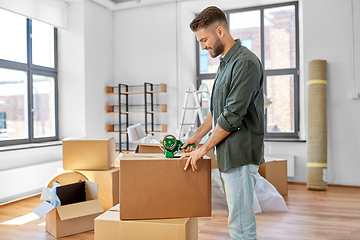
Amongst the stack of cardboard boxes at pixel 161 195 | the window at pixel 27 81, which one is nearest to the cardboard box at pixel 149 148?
the stack of cardboard boxes at pixel 161 195

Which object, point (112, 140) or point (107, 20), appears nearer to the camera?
point (112, 140)

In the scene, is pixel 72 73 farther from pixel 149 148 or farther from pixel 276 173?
pixel 276 173

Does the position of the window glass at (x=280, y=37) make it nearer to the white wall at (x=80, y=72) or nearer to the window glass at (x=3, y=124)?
the white wall at (x=80, y=72)

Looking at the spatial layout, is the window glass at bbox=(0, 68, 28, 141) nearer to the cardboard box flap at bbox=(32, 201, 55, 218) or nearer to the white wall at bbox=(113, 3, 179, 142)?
the white wall at bbox=(113, 3, 179, 142)

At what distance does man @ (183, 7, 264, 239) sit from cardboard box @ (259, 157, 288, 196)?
7.88 feet

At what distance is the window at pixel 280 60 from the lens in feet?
15.7

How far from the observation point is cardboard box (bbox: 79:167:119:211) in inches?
113

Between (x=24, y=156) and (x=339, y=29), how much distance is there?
450cm

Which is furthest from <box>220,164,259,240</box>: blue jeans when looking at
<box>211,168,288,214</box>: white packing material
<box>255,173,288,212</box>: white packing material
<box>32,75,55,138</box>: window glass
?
<box>32,75,55,138</box>: window glass

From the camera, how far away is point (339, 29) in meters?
4.13

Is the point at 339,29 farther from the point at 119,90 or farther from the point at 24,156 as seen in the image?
the point at 24,156

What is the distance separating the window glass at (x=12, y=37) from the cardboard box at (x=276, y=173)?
3.57 metres

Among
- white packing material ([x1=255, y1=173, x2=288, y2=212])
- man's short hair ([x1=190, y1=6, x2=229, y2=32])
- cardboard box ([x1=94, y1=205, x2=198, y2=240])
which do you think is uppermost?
man's short hair ([x1=190, y1=6, x2=229, y2=32])

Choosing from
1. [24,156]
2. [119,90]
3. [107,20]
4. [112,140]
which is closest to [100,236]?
[112,140]
